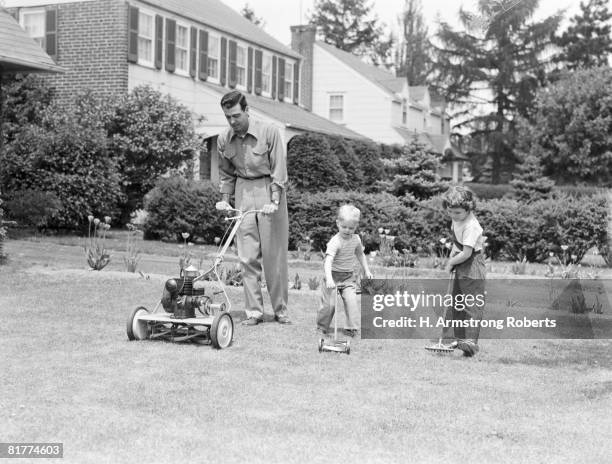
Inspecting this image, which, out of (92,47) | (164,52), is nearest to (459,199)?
(92,47)

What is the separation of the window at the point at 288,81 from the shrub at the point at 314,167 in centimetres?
771

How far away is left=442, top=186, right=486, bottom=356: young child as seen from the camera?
6664 millimetres

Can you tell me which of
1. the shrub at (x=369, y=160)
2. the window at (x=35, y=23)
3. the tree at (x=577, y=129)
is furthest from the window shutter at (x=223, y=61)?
the tree at (x=577, y=129)

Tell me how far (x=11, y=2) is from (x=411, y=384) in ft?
72.7

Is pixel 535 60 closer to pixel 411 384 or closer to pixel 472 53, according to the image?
pixel 472 53

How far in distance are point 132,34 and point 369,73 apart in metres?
21.0

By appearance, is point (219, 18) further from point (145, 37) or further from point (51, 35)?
point (51, 35)

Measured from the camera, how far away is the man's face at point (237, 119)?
7828 millimetres

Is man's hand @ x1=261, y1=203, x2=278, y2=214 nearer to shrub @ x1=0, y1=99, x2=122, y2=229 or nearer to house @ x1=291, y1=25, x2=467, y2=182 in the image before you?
shrub @ x1=0, y1=99, x2=122, y2=229

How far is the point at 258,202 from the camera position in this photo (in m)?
8.07

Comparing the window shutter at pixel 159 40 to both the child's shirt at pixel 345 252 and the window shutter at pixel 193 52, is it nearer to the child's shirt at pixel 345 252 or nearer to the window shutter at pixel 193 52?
the window shutter at pixel 193 52

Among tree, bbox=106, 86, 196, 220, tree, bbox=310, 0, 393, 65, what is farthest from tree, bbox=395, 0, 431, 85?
tree, bbox=106, 86, 196, 220

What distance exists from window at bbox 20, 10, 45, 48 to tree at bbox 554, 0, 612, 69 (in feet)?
128

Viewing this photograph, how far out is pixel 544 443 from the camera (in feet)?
14.8
